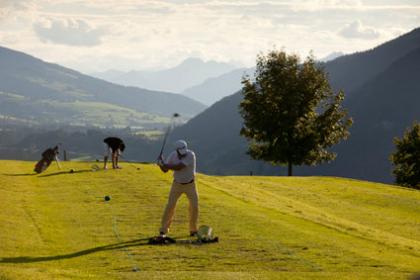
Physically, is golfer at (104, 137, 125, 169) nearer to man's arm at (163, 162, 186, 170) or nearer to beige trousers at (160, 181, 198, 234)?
beige trousers at (160, 181, 198, 234)

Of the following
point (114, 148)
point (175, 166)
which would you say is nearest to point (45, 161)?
point (114, 148)

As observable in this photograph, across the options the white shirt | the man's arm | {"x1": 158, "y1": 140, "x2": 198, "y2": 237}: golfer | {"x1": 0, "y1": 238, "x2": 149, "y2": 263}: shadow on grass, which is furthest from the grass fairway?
the man's arm

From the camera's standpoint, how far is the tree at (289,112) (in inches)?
3469

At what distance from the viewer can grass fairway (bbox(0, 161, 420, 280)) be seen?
898 inches

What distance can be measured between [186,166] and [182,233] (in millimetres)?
3960

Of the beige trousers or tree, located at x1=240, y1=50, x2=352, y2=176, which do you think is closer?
the beige trousers

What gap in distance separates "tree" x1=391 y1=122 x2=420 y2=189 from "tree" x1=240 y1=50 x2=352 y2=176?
2468cm

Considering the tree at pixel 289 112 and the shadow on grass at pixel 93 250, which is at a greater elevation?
the tree at pixel 289 112

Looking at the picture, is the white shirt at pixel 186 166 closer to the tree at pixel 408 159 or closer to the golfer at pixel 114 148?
the golfer at pixel 114 148

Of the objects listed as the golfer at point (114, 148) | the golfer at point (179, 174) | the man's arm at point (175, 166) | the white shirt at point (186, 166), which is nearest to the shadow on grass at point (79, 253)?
the golfer at point (179, 174)

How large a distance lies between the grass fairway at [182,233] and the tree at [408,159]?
62.0 metres

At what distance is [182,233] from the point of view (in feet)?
96.7

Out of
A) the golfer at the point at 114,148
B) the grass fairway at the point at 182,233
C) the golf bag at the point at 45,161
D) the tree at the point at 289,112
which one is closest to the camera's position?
the grass fairway at the point at 182,233

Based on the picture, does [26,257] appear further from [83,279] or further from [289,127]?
[289,127]
